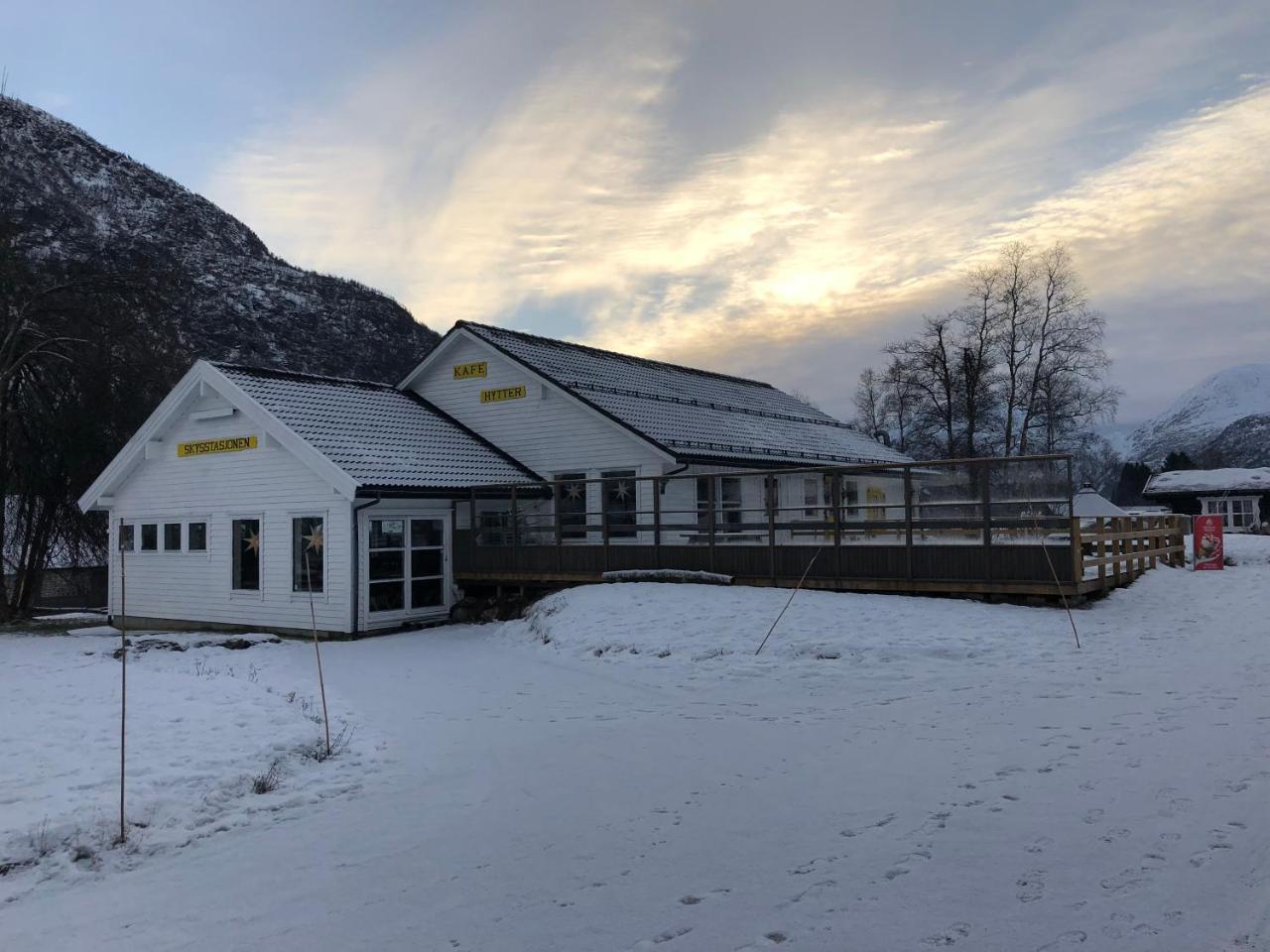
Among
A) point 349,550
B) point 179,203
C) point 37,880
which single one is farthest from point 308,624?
point 179,203

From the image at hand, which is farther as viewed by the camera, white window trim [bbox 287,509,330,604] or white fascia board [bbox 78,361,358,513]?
white window trim [bbox 287,509,330,604]

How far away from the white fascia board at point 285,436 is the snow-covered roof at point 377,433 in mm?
143

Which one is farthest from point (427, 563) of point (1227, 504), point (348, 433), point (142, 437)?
point (1227, 504)

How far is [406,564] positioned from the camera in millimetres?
19328

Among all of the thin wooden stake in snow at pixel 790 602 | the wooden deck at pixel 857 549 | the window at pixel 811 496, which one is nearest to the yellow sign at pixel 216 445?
the wooden deck at pixel 857 549

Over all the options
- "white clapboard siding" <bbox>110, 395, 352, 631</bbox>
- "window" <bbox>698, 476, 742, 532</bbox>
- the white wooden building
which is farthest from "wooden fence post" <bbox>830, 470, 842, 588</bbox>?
"white clapboard siding" <bbox>110, 395, 352, 631</bbox>

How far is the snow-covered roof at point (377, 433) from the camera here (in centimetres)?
1919

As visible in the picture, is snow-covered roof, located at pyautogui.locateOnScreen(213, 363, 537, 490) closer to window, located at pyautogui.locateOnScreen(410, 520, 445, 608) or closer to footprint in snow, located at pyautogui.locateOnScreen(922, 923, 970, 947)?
window, located at pyautogui.locateOnScreen(410, 520, 445, 608)

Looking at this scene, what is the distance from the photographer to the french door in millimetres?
18734

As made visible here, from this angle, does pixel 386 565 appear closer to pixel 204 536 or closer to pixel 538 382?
pixel 204 536

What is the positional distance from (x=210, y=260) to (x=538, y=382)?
434 feet

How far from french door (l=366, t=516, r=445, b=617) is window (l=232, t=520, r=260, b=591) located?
9.80 feet

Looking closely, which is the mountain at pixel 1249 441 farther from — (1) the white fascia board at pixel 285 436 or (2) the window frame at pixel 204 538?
(2) the window frame at pixel 204 538

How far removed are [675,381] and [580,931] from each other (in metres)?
24.2
